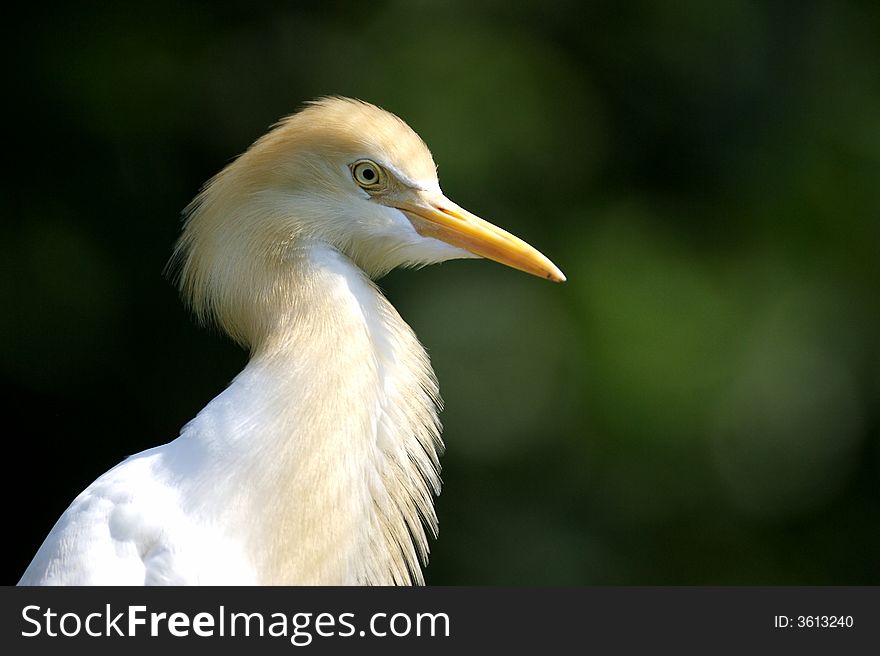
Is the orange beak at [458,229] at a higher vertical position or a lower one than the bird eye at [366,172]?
lower

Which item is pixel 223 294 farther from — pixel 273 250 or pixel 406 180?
pixel 406 180

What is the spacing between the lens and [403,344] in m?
1.56

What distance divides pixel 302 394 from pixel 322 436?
0.06 m

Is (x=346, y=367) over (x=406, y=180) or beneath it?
beneath

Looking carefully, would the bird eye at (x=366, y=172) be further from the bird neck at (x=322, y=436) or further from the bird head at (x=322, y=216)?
the bird neck at (x=322, y=436)

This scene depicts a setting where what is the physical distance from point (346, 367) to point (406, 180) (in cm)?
29

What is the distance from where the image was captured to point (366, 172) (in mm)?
1555

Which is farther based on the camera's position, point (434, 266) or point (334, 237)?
A: point (434, 266)

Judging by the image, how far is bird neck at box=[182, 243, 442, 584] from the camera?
1398 millimetres

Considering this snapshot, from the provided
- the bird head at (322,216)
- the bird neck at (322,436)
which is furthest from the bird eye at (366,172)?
the bird neck at (322,436)

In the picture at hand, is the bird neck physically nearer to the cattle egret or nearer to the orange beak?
the cattle egret

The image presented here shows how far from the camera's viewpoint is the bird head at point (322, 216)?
150 centimetres

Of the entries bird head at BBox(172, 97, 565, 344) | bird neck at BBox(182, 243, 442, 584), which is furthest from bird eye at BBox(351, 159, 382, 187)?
bird neck at BBox(182, 243, 442, 584)

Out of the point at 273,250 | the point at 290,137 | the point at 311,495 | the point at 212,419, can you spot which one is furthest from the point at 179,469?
the point at 290,137
